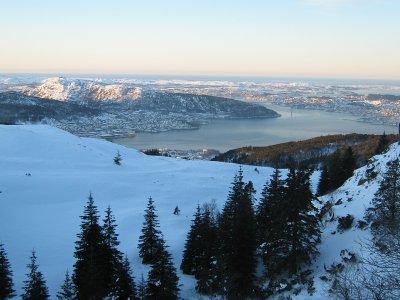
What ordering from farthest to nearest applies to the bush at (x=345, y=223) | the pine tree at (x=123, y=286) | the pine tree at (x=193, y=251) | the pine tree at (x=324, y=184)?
the pine tree at (x=324, y=184)
the pine tree at (x=193, y=251)
the pine tree at (x=123, y=286)
the bush at (x=345, y=223)

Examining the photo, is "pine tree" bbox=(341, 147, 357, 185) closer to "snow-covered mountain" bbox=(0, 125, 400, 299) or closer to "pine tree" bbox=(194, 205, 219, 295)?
"snow-covered mountain" bbox=(0, 125, 400, 299)

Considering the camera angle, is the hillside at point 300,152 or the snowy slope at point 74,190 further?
the hillside at point 300,152

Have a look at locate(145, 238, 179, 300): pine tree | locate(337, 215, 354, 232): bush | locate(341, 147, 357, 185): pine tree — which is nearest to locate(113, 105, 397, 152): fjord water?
locate(341, 147, 357, 185): pine tree

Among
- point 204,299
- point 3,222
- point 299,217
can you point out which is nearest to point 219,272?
point 204,299

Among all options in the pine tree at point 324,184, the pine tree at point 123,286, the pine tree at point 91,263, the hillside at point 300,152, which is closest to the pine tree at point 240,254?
the pine tree at point 123,286

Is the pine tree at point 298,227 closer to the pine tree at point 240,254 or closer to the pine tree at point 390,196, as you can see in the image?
the pine tree at point 240,254

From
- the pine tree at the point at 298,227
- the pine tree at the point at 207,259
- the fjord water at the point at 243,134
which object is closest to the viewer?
the pine tree at the point at 298,227

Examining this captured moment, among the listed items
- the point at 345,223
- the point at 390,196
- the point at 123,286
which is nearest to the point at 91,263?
the point at 123,286

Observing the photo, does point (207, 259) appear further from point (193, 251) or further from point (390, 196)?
point (390, 196)
